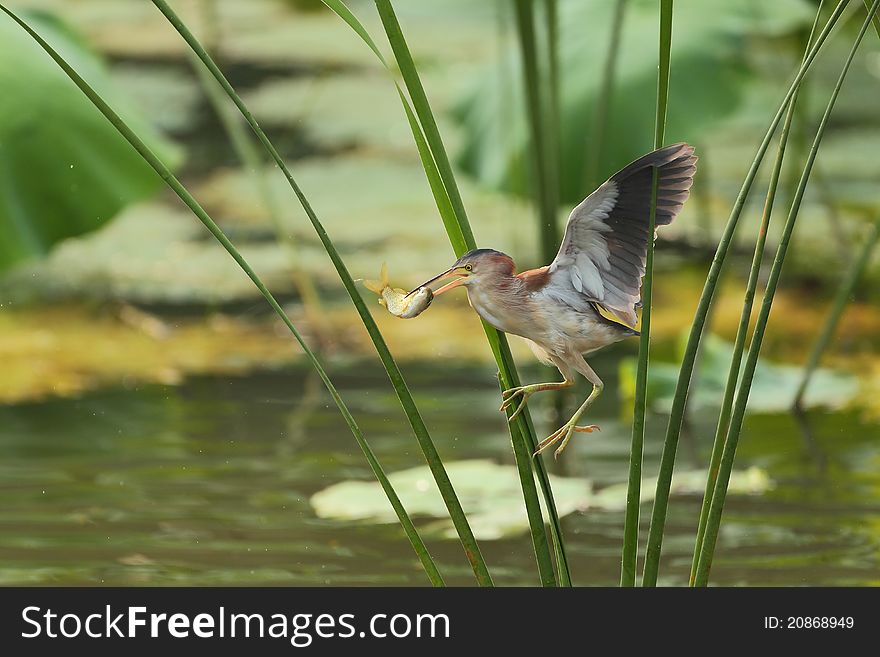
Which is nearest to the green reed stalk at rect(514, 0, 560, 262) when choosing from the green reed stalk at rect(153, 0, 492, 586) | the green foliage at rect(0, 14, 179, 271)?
the green foliage at rect(0, 14, 179, 271)

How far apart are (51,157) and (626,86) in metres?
1.12

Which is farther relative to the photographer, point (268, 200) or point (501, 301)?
point (268, 200)

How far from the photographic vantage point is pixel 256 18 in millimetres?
4551

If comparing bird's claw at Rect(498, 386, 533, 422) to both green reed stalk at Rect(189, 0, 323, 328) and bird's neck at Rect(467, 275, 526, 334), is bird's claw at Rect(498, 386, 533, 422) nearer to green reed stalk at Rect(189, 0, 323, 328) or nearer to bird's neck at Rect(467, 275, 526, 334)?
bird's neck at Rect(467, 275, 526, 334)

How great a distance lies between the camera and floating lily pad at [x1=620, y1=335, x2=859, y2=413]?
2.32 metres

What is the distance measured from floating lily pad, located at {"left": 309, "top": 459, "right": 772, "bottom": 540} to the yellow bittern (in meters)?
0.98

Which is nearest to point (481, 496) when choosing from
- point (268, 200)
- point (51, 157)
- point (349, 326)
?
point (268, 200)

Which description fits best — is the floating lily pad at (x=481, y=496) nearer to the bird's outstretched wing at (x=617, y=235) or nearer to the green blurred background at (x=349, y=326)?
the green blurred background at (x=349, y=326)

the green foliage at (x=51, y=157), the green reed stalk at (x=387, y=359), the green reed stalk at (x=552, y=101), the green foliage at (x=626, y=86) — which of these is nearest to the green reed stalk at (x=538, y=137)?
the green reed stalk at (x=552, y=101)

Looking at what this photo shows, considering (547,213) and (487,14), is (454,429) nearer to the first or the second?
(547,213)

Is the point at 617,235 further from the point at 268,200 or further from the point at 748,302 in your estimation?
the point at 268,200

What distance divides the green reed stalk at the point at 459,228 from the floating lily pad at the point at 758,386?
140cm

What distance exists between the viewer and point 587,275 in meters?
0.82

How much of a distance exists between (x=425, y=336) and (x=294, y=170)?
3.45 feet
